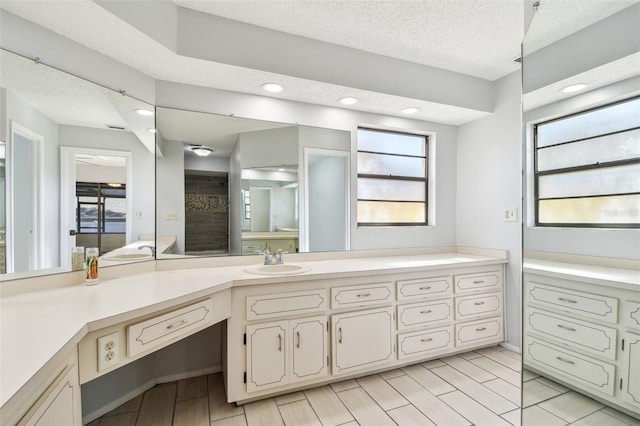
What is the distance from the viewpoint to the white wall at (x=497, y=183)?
270 centimetres

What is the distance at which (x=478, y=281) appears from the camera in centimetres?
266

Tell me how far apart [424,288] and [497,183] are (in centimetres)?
129

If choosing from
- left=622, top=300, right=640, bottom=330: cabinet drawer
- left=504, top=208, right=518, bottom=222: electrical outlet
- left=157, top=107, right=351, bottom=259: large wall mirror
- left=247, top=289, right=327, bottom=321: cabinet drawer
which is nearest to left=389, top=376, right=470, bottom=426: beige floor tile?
left=247, top=289, right=327, bottom=321: cabinet drawer

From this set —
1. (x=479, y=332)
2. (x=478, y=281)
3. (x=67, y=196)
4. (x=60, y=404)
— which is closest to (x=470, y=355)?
(x=479, y=332)

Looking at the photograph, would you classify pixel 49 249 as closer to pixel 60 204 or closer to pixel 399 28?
pixel 60 204

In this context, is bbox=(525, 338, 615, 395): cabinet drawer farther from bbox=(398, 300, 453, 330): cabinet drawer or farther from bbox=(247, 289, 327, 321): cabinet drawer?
bbox=(247, 289, 327, 321): cabinet drawer

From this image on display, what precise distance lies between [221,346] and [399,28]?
2.62 meters

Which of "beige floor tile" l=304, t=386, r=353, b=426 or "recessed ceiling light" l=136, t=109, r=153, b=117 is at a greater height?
"recessed ceiling light" l=136, t=109, r=153, b=117

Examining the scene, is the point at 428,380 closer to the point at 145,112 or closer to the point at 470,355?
the point at 470,355

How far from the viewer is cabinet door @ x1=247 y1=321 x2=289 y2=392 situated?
1905mm

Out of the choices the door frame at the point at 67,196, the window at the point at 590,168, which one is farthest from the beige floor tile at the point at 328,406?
the door frame at the point at 67,196

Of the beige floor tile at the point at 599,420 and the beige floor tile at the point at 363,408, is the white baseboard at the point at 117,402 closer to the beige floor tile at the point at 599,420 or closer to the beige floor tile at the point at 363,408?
the beige floor tile at the point at 363,408

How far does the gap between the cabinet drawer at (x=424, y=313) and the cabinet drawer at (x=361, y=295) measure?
183 mm

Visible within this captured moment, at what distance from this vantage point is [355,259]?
8.93 ft
